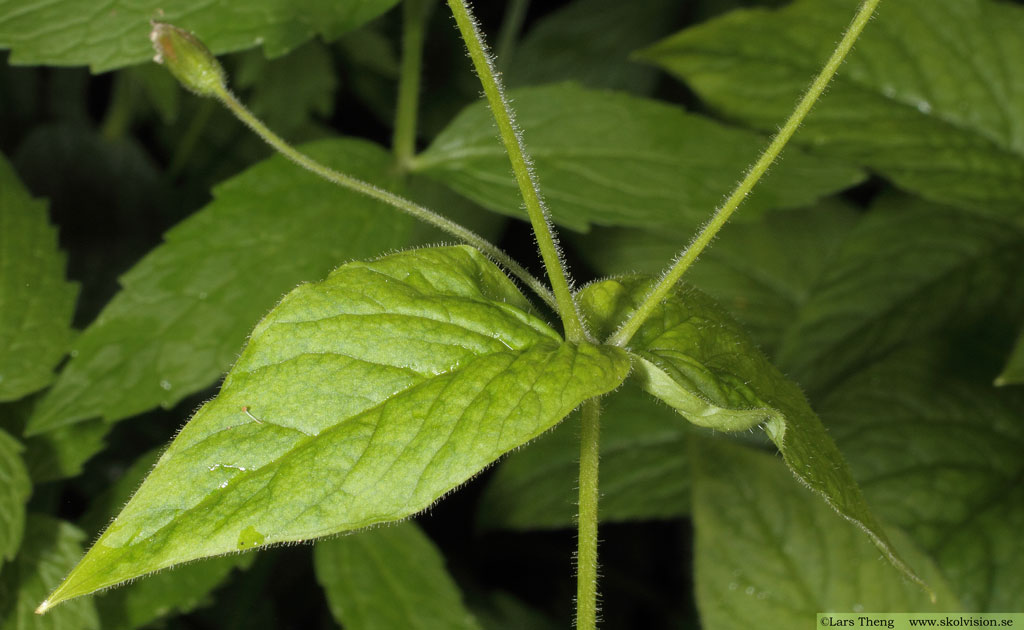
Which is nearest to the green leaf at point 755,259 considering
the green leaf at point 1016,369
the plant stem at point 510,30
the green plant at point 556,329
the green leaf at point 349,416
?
the green plant at point 556,329

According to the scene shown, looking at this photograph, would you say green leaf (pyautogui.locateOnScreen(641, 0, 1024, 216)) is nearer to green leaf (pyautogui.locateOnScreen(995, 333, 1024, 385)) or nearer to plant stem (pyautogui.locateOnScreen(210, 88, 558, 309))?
green leaf (pyautogui.locateOnScreen(995, 333, 1024, 385))

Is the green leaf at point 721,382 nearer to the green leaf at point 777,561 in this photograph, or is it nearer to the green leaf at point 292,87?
the green leaf at point 777,561

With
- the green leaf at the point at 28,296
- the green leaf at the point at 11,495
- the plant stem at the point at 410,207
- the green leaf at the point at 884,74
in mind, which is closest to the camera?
the plant stem at the point at 410,207

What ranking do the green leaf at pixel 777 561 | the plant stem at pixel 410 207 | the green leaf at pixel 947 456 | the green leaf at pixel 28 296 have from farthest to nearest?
the green leaf at pixel 947 456
the green leaf at pixel 777 561
the green leaf at pixel 28 296
the plant stem at pixel 410 207

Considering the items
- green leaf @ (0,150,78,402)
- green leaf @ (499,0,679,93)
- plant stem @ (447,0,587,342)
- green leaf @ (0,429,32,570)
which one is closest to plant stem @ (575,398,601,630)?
plant stem @ (447,0,587,342)

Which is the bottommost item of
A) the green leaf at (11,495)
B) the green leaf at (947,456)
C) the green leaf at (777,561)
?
the green leaf at (11,495)

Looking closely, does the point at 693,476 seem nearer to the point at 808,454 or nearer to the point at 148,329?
the point at 808,454

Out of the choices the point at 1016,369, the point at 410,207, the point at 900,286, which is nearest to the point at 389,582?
the point at 410,207
